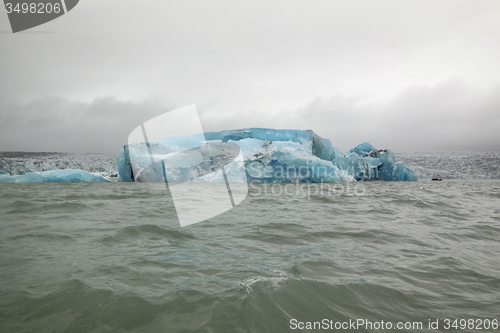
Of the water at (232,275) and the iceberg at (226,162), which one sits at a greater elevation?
the water at (232,275)

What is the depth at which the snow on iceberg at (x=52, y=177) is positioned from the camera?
49.9 ft

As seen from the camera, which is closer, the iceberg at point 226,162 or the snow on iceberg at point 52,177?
the snow on iceberg at point 52,177

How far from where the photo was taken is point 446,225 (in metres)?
4.65

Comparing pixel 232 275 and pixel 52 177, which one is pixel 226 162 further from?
pixel 232 275

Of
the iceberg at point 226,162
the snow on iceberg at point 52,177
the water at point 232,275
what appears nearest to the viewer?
the water at point 232,275

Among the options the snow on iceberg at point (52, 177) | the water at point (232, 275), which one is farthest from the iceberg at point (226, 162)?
the water at point (232, 275)

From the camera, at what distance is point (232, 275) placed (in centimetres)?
223

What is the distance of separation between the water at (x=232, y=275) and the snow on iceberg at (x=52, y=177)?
1440cm

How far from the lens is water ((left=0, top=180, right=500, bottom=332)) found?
1642 millimetres

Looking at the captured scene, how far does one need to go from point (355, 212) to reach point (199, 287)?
472cm

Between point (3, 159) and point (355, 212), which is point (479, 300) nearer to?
point (355, 212)

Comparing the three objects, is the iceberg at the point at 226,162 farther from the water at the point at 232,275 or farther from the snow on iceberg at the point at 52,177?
the water at the point at 232,275

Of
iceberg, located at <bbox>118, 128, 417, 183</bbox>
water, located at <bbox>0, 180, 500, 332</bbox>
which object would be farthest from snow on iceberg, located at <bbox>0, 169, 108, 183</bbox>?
water, located at <bbox>0, 180, 500, 332</bbox>

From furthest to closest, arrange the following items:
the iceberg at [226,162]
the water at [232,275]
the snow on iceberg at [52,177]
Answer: the iceberg at [226,162]
the snow on iceberg at [52,177]
the water at [232,275]
